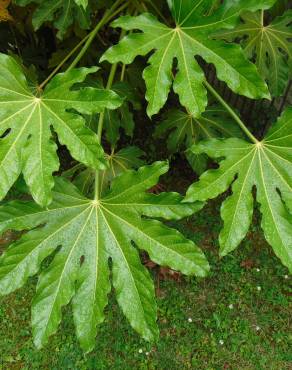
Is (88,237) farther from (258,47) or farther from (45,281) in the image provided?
(258,47)

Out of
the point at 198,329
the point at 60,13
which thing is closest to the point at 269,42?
the point at 60,13

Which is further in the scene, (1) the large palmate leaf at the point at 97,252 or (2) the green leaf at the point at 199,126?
(2) the green leaf at the point at 199,126

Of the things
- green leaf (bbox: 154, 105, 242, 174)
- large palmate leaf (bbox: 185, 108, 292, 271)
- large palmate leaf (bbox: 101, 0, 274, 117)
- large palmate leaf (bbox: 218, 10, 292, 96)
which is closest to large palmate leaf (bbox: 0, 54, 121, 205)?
large palmate leaf (bbox: 101, 0, 274, 117)

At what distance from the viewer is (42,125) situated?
1.75 metres

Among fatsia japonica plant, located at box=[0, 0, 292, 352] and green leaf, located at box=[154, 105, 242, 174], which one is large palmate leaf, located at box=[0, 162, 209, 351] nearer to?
fatsia japonica plant, located at box=[0, 0, 292, 352]

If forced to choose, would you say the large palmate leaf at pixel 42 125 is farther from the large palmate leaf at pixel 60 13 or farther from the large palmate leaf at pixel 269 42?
the large palmate leaf at pixel 269 42

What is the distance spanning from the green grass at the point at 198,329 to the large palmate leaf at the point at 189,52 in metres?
2.03

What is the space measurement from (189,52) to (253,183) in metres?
0.61

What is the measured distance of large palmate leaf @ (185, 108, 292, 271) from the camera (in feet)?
6.02

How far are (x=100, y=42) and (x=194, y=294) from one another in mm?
1995

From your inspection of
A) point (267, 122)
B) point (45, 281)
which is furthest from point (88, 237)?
point (267, 122)

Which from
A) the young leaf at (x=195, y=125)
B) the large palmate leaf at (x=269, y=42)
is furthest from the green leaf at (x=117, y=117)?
the large palmate leaf at (x=269, y=42)

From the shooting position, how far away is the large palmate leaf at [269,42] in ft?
8.14

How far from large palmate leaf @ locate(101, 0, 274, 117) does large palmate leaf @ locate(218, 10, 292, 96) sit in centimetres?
71
